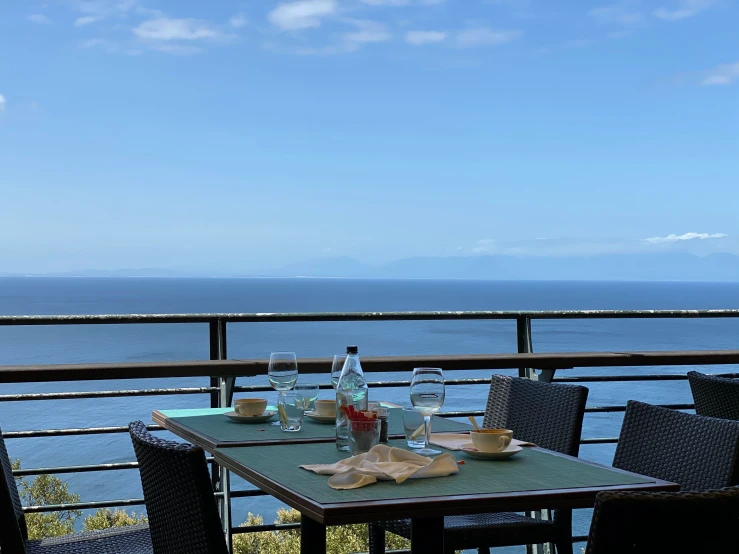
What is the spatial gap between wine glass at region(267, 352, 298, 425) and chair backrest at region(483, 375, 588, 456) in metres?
0.81

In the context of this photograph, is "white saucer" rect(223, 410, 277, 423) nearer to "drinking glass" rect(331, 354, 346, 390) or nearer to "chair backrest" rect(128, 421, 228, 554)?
"drinking glass" rect(331, 354, 346, 390)

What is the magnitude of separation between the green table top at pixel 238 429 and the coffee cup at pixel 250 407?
0.05 m

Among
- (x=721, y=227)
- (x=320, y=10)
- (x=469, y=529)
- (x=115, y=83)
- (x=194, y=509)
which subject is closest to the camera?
(x=194, y=509)

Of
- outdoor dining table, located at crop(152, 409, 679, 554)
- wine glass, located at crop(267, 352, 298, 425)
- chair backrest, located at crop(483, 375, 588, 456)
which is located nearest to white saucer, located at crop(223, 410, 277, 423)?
wine glass, located at crop(267, 352, 298, 425)

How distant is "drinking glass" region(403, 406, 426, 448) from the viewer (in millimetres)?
2164

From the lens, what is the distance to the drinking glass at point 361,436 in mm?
2057

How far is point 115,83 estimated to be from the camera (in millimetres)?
50125

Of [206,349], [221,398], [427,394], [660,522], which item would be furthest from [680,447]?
[206,349]

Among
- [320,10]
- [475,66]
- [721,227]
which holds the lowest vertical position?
[721,227]

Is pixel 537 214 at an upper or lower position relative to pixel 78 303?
upper

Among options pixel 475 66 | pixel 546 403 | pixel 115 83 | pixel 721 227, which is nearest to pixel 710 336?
pixel 721 227

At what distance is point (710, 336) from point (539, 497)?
6959 cm

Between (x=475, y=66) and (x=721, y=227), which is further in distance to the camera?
(x=721, y=227)

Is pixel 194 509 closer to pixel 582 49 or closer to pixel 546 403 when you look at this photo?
pixel 546 403
